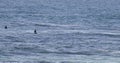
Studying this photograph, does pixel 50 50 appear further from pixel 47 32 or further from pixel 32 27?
pixel 32 27

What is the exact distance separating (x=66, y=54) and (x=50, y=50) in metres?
3.75

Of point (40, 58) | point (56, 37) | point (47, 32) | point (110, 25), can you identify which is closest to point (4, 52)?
point (40, 58)

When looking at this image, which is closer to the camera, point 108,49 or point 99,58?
point 99,58

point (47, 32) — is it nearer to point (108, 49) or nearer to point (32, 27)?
point (32, 27)

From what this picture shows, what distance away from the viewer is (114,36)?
9256cm

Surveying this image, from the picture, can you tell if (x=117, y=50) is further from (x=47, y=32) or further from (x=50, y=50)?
(x=47, y=32)

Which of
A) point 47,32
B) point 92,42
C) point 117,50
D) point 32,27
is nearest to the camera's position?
point 117,50

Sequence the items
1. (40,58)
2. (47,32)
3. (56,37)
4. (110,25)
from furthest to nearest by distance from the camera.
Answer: (110,25) < (47,32) < (56,37) < (40,58)

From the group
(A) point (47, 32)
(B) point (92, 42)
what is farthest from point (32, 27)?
(B) point (92, 42)

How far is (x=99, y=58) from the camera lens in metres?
69.1

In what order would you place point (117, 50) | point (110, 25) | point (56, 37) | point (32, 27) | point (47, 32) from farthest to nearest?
point (110, 25) → point (32, 27) → point (47, 32) → point (56, 37) → point (117, 50)

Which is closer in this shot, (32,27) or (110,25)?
(32,27)

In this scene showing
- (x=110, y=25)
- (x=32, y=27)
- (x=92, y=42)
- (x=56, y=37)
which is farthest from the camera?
(x=110, y=25)

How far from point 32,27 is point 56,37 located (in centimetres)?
1672
